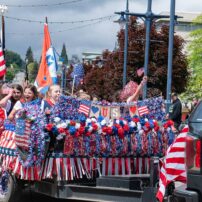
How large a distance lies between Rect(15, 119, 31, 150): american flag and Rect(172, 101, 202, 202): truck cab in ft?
9.68

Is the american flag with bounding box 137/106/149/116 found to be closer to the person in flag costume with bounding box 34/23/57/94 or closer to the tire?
the tire

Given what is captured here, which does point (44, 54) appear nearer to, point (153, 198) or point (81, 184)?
point (81, 184)

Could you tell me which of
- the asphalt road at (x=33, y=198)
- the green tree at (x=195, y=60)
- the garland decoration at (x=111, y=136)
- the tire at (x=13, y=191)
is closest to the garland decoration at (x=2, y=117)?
the tire at (x=13, y=191)

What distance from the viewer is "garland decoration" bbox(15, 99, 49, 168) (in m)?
7.51

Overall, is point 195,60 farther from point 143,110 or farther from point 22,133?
point 22,133

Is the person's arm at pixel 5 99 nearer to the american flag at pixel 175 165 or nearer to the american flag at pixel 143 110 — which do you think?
the american flag at pixel 143 110

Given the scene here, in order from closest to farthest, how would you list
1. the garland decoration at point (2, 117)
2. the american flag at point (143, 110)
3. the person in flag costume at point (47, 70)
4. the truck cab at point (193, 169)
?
the truck cab at point (193, 169)
the american flag at point (143, 110)
the garland decoration at point (2, 117)
the person in flag costume at point (47, 70)

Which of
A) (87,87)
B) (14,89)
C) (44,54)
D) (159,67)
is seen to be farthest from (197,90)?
(14,89)

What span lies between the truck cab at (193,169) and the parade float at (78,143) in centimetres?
268

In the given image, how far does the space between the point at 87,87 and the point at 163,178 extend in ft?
160

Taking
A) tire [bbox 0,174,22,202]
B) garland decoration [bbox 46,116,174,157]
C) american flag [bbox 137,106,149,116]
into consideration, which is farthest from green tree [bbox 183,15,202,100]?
tire [bbox 0,174,22,202]

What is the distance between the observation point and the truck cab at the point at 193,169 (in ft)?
16.0

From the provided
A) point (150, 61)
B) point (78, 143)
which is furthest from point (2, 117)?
point (150, 61)

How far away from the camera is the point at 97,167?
25.4ft
